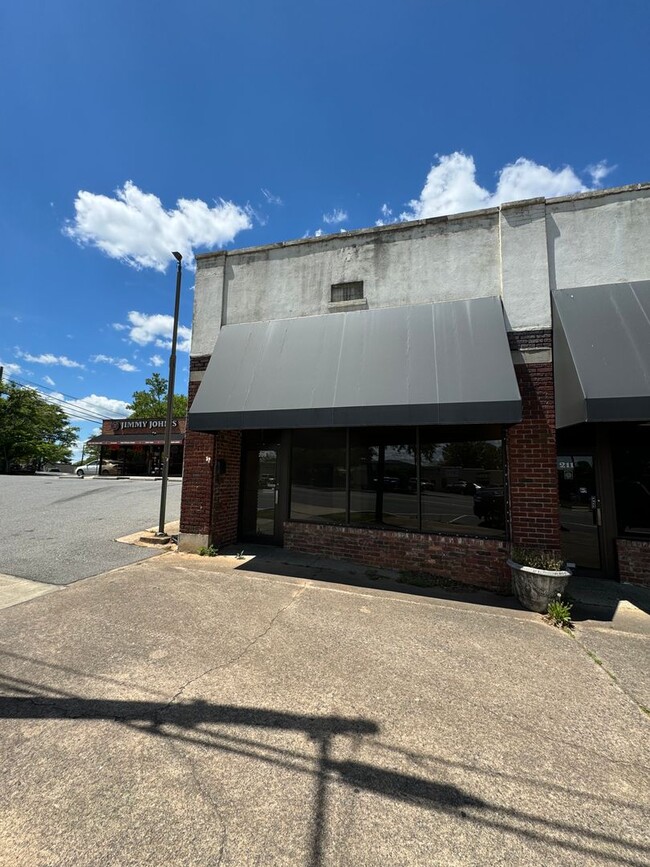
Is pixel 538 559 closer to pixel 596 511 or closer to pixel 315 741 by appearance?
pixel 596 511

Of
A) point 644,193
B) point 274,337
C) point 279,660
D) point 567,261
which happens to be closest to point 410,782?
point 279,660

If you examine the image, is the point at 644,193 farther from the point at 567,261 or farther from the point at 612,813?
the point at 612,813

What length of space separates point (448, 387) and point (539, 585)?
3.07 m

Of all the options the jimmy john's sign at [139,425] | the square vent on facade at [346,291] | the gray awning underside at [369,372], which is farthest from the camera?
the jimmy john's sign at [139,425]

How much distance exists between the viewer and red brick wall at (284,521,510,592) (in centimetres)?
661

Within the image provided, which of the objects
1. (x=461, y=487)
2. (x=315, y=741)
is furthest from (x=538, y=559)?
(x=315, y=741)

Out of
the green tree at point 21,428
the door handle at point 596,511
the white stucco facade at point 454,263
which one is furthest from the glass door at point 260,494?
the green tree at point 21,428

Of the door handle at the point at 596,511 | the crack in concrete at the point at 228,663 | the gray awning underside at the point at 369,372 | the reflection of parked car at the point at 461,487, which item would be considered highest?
the gray awning underside at the point at 369,372

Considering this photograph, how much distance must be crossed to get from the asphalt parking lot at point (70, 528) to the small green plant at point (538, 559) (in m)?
6.86

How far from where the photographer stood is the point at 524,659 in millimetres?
4137

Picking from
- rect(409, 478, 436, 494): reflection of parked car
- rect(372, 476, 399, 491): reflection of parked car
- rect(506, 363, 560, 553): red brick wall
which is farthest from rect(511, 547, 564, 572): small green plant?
rect(372, 476, 399, 491): reflection of parked car

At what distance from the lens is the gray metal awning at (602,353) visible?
504cm

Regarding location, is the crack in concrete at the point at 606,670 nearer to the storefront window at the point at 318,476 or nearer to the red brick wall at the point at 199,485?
the storefront window at the point at 318,476

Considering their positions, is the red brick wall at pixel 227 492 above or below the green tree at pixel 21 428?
below
